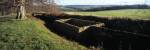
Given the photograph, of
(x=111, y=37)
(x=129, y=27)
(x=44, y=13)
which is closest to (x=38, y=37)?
(x=111, y=37)

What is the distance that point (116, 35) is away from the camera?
15.4 meters

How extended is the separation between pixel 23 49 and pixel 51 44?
5.13 ft

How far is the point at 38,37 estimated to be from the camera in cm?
1574

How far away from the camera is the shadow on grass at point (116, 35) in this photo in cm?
1377

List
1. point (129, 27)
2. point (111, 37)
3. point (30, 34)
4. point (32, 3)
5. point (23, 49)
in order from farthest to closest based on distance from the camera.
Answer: point (32, 3) < point (129, 27) < point (30, 34) < point (111, 37) < point (23, 49)

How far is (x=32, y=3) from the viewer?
1150 inches

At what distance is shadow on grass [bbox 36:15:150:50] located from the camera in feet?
45.2

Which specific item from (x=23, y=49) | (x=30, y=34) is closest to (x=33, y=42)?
(x=23, y=49)

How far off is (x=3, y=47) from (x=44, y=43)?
2.08m

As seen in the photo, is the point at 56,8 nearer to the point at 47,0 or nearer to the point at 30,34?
the point at 47,0

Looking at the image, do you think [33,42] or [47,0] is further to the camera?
[47,0]

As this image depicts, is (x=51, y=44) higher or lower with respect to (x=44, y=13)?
higher

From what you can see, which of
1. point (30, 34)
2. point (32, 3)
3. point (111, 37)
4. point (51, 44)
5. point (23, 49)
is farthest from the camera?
point (32, 3)

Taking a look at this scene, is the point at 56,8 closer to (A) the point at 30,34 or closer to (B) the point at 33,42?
(A) the point at 30,34
